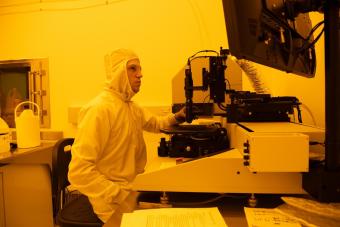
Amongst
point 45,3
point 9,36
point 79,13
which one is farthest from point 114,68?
point 9,36

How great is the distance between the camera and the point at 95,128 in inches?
53.8

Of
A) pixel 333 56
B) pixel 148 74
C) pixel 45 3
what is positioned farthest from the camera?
pixel 45 3

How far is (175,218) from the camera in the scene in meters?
0.69

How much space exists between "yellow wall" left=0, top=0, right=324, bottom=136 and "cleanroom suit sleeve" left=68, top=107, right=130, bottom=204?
1.28 m

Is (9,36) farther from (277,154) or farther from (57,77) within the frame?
(277,154)

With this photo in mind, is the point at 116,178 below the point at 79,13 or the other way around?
below

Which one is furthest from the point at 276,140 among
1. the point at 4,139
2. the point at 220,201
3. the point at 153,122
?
the point at 4,139

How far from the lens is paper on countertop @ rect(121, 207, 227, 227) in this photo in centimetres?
66

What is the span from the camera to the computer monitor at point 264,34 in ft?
1.63

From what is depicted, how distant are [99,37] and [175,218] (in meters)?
2.42

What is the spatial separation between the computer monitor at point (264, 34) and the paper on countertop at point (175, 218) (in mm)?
417

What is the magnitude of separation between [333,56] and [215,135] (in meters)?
0.55

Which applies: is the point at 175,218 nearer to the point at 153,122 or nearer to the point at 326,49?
the point at 326,49

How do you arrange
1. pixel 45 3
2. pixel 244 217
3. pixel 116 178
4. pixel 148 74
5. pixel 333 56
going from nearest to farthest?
pixel 333 56 < pixel 244 217 < pixel 116 178 < pixel 148 74 < pixel 45 3
